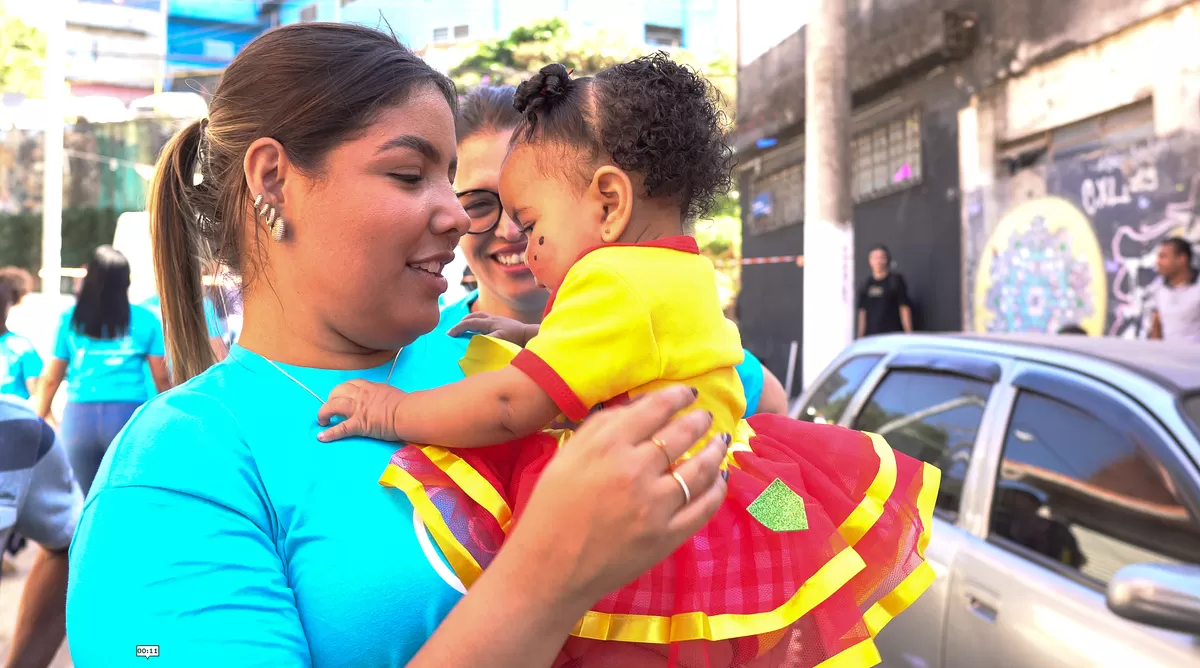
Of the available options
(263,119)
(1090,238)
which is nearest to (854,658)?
(263,119)

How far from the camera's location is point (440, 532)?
135 cm

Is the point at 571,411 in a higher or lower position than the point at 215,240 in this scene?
lower

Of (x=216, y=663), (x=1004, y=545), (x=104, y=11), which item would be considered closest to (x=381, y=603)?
(x=216, y=663)

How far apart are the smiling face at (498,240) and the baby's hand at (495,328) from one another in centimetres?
51

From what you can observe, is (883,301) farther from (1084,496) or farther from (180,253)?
(180,253)

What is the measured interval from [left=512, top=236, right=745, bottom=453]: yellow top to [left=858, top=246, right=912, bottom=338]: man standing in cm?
919

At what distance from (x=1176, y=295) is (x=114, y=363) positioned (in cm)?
706

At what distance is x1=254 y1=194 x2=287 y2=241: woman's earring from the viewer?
1.55 meters

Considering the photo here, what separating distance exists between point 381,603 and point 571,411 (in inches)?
15.7

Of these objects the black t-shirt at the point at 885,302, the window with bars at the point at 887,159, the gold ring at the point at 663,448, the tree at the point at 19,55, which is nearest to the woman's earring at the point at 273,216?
the gold ring at the point at 663,448

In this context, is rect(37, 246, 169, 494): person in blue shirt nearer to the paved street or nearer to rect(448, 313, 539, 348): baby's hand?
the paved street

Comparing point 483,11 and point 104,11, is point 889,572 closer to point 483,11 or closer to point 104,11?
point 483,11

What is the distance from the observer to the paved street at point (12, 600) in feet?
16.9

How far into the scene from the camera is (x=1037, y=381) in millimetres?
3049
